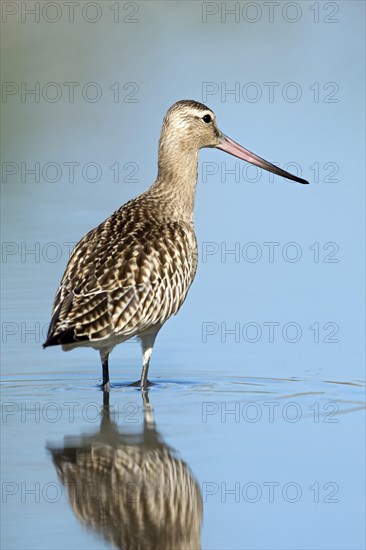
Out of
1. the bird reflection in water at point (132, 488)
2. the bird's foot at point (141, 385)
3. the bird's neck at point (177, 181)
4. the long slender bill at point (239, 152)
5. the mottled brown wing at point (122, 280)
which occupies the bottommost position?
the bird reflection in water at point (132, 488)

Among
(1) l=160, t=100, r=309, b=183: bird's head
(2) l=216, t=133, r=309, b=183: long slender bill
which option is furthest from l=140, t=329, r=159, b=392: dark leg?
(2) l=216, t=133, r=309, b=183: long slender bill

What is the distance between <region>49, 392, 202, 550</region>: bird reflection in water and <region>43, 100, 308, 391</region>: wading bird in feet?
2.08

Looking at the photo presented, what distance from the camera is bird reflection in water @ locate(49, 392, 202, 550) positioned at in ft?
19.6

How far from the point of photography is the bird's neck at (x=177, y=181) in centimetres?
929

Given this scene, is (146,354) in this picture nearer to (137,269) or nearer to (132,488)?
A: (137,269)

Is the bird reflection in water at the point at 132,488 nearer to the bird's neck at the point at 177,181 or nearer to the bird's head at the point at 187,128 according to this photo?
the bird's neck at the point at 177,181

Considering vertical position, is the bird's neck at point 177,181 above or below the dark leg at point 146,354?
above

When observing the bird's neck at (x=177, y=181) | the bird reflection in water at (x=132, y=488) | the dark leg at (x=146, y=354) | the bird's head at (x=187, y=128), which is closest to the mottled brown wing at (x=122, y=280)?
the dark leg at (x=146, y=354)

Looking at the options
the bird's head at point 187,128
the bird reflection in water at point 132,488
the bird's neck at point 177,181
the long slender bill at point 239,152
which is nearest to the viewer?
the bird reflection in water at point 132,488

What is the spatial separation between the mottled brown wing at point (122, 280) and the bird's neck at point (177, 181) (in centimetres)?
30

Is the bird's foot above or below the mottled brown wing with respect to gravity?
below

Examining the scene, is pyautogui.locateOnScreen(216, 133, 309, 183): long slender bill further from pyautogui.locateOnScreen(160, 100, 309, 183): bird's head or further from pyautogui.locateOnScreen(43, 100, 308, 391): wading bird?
pyautogui.locateOnScreen(43, 100, 308, 391): wading bird

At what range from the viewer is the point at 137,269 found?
8359mm

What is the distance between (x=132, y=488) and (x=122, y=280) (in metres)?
1.94
